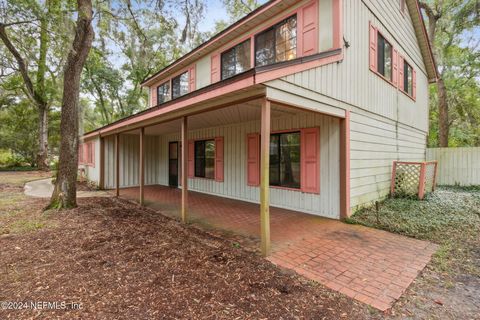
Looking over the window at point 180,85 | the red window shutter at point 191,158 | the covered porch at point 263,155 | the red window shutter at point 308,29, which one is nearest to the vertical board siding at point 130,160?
the covered porch at point 263,155

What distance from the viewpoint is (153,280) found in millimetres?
2873

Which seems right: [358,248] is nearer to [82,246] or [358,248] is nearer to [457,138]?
[82,246]

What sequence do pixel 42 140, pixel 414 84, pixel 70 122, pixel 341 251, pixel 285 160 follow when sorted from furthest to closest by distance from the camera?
pixel 42 140
pixel 414 84
pixel 285 160
pixel 70 122
pixel 341 251

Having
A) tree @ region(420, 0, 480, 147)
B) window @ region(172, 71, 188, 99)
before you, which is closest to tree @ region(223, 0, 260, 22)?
window @ region(172, 71, 188, 99)

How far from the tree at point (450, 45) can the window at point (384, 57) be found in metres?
6.52

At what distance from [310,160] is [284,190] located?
3.74 ft

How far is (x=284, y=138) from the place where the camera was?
20.9 ft

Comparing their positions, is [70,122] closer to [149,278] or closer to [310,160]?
[149,278]

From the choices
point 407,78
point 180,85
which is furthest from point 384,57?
point 180,85

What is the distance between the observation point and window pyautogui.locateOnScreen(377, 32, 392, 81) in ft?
22.2

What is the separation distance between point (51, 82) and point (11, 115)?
658 centimetres

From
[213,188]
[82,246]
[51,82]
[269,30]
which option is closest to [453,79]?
[269,30]

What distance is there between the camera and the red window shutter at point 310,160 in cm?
565

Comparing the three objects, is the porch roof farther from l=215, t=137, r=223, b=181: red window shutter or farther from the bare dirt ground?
l=215, t=137, r=223, b=181: red window shutter
